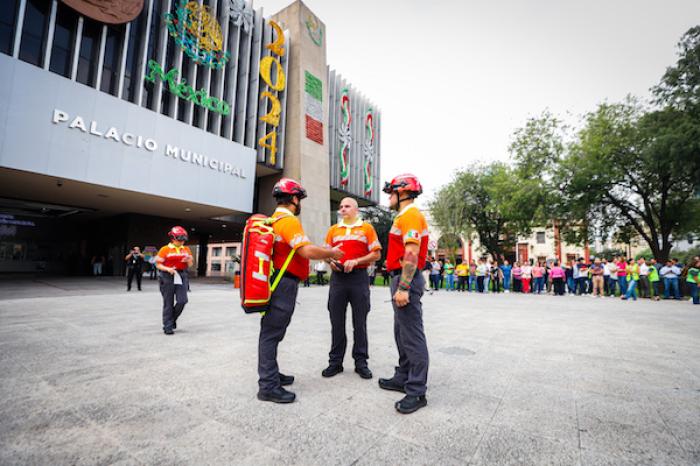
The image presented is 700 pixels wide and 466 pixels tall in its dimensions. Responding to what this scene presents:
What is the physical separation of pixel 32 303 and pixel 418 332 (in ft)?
36.8

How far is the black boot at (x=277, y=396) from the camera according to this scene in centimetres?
281

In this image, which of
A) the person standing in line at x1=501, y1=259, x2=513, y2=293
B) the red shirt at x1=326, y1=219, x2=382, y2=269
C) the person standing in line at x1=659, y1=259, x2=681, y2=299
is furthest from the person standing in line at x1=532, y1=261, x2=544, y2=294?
the red shirt at x1=326, y1=219, x2=382, y2=269

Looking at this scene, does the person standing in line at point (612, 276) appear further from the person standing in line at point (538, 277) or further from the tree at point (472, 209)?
the tree at point (472, 209)

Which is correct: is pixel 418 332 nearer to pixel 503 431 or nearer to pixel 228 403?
pixel 503 431

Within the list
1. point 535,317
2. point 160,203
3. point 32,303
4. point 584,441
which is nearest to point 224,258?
A: point 160,203

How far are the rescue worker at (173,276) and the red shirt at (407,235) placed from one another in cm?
411

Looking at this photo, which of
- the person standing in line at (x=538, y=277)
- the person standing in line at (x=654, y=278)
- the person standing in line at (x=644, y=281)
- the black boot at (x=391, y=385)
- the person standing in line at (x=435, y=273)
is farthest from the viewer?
the person standing in line at (x=435, y=273)

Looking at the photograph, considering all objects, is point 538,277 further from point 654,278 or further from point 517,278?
point 654,278

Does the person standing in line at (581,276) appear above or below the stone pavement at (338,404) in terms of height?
above

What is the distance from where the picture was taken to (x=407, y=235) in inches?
115

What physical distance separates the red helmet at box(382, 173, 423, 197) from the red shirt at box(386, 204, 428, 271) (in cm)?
16

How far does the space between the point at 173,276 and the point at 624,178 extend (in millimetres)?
25189

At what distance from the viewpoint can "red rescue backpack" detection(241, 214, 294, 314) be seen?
112 inches

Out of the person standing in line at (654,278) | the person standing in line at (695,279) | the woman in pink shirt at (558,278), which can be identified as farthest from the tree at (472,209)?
the person standing in line at (695,279)
